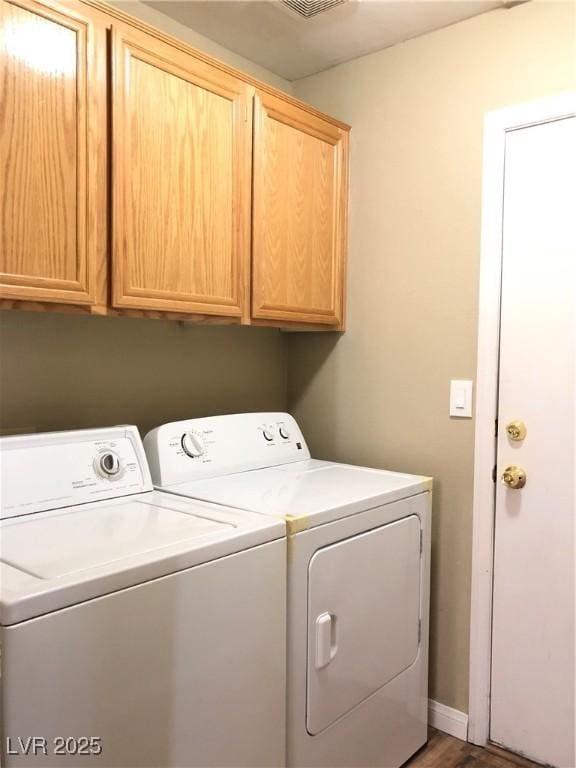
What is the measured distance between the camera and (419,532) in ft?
6.49

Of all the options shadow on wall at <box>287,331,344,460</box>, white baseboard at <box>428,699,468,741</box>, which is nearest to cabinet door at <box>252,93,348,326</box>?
shadow on wall at <box>287,331,344,460</box>

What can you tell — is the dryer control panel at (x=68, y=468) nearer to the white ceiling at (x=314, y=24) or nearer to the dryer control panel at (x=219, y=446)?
the dryer control panel at (x=219, y=446)

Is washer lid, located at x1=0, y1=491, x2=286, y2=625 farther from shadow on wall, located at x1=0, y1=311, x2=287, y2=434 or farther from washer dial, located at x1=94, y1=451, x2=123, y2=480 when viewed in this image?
shadow on wall, located at x1=0, y1=311, x2=287, y2=434

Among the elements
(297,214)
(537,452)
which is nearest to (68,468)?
(297,214)

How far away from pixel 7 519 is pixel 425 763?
5.14 ft

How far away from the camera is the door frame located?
199 centimetres

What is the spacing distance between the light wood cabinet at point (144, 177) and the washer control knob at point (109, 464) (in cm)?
39

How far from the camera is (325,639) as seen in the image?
1587mm

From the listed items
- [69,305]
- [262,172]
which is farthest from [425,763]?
[262,172]

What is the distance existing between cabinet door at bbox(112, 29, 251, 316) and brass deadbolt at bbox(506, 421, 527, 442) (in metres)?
0.97

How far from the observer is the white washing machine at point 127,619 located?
101 cm

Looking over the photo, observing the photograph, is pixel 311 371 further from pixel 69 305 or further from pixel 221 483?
pixel 69 305

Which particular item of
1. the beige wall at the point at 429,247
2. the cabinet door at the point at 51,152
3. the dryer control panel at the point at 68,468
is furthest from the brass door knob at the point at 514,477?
the cabinet door at the point at 51,152

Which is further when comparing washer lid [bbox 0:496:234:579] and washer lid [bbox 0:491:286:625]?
washer lid [bbox 0:496:234:579]
